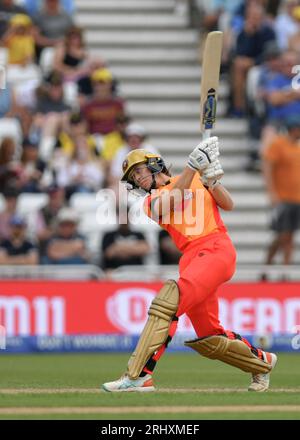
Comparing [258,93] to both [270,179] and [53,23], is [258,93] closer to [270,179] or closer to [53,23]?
[270,179]

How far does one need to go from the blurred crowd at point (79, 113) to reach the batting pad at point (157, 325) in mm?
7197

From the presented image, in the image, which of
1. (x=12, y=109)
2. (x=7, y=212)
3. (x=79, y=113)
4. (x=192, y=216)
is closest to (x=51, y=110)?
(x=79, y=113)

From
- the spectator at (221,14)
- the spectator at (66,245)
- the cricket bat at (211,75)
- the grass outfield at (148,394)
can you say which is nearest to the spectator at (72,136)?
the spectator at (66,245)

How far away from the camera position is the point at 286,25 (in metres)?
20.0

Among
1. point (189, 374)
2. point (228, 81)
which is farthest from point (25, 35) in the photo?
point (189, 374)

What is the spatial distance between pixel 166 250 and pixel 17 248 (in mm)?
1807

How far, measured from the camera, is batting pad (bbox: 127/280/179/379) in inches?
365

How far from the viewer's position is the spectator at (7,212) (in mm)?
16594

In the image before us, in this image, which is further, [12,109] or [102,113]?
[102,113]

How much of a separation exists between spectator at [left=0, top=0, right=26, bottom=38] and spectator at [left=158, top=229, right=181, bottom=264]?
4.06 m

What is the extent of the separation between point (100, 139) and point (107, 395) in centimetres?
941

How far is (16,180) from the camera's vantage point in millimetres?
17266

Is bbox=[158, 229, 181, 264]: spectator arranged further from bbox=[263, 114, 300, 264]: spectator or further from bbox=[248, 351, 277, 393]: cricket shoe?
bbox=[248, 351, 277, 393]: cricket shoe

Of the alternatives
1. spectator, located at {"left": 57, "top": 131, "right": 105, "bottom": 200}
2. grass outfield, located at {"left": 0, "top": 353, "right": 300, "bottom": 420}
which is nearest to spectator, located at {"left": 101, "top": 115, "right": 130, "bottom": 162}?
spectator, located at {"left": 57, "top": 131, "right": 105, "bottom": 200}
